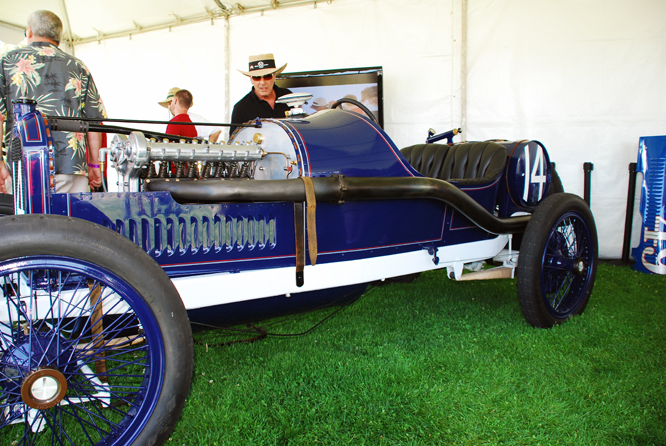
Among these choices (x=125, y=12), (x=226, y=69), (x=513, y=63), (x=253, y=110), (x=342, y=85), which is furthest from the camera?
(x=125, y=12)

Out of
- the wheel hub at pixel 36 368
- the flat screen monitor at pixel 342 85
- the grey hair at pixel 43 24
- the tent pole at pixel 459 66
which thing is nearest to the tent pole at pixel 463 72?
the tent pole at pixel 459 66

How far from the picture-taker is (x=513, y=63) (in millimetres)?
4941

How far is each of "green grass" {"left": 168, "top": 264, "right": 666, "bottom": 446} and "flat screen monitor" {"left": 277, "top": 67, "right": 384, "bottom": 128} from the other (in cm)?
319

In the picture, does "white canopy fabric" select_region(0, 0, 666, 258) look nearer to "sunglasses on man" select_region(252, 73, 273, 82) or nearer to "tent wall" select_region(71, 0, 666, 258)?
"tent wall" select_region(71, 0, 666, 258)

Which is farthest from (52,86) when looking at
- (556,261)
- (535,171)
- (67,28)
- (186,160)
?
(67,28)

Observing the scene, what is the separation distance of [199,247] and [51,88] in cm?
162

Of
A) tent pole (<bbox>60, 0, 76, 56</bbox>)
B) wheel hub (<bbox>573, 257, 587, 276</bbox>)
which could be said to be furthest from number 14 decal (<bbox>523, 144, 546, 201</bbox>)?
tent pole (<bbox>60, 0, 76, 56</bbox>)

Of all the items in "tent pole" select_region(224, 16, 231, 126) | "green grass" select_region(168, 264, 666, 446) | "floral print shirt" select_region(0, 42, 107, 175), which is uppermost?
"tent pole" select_region(224, 16, 231, 126)

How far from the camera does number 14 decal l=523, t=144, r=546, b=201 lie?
284 centimetres

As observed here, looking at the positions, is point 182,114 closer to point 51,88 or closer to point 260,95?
point 260,95

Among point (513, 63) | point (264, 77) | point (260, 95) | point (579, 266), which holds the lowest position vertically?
point (579, 266)

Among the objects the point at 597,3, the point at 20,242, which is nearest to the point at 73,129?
the point at 20,242

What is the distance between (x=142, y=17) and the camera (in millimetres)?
6266

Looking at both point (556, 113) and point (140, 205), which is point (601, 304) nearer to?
point (556, 113)
